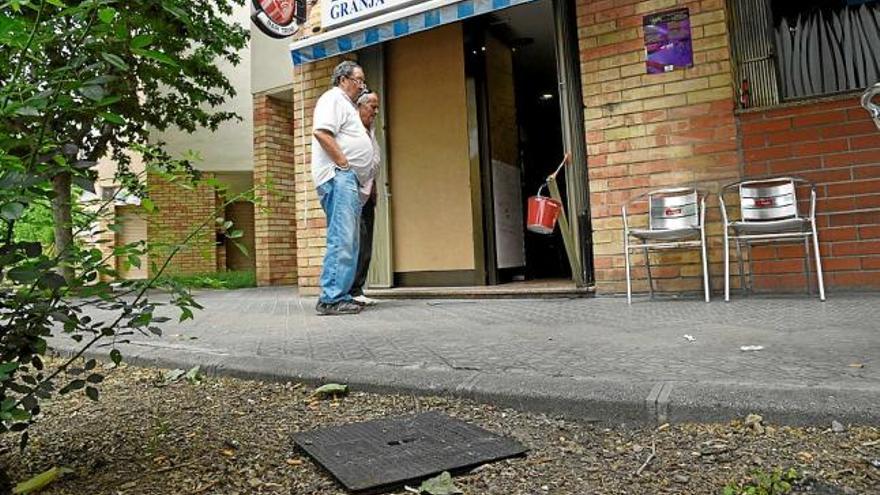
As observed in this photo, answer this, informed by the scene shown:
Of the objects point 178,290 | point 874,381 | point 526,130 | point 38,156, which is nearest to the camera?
point 38,156

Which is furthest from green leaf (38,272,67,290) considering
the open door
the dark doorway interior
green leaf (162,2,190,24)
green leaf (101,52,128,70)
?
the dark doorway interior

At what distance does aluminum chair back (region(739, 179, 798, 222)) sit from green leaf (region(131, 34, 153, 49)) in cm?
398

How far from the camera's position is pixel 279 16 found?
20.7ft

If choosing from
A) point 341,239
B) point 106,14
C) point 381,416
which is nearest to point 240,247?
point 381,416

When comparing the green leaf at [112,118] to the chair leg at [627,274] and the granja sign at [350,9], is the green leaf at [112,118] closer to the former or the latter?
the chair leg at [627,274]

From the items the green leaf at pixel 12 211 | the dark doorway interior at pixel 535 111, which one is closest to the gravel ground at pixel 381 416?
the green leaf at pixel 12 211

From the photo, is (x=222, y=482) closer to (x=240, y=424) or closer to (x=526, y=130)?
(x=240, y=424)

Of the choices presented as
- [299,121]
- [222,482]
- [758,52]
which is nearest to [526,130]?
[299,121]

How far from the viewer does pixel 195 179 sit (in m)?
2.03

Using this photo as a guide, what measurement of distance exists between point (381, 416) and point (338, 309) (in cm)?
257

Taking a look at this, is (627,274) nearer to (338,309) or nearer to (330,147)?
(338,309)

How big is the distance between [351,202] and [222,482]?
10.6ft

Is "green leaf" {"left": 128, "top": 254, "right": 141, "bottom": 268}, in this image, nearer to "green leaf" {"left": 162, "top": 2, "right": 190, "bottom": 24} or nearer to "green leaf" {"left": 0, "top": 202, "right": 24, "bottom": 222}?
"green leaf" {"left": 0, "top": 202, "right": 24, "bottom": 222}

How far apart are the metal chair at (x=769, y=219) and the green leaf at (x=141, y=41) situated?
374 cm
